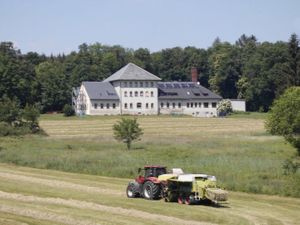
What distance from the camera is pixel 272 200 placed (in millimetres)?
26125

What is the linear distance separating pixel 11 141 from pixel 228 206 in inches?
1688

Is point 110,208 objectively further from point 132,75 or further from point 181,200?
point 132,75

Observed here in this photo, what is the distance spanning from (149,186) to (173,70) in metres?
153

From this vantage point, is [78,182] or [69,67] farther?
[69,67]

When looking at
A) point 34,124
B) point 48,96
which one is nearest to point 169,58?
point 48,96

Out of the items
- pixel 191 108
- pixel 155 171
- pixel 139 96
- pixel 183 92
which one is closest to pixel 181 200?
pixel 155 171

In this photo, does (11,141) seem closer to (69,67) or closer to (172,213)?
(172,213)

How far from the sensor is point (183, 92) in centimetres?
13638

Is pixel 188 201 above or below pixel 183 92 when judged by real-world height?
below

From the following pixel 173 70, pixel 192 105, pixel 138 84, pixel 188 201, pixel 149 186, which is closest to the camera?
pixel 188 201

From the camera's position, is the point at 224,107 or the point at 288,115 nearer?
the point at 288,115

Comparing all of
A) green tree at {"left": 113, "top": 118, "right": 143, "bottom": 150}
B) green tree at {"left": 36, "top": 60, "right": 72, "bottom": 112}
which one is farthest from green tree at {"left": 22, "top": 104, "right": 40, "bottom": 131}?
green tree at {"left": 36, "top": 60, "right": 72, "bottom": 112}

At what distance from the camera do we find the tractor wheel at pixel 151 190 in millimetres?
25719

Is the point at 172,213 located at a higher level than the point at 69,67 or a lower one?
lower
